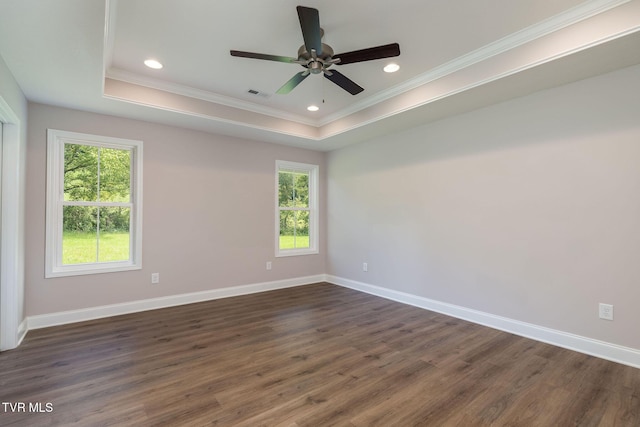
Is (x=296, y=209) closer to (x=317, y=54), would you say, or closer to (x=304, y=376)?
(x=317, y=54)

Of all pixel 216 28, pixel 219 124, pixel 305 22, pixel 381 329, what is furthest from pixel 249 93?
pixel 381 329

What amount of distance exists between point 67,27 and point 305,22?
160cm

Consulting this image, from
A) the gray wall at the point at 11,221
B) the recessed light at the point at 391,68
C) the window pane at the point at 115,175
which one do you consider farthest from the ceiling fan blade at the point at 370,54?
the window pane at the point at 115,175

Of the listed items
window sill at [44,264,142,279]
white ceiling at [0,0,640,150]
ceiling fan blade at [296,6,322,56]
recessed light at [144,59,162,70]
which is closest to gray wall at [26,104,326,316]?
window sill at [44,264,142,279]

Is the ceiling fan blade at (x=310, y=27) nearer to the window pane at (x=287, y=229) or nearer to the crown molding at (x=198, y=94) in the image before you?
the crown molding at (x=198, y=94)

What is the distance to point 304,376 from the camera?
7.59 feet

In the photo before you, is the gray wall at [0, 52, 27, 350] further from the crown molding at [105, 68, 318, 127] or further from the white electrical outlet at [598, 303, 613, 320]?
the white electrical outlet at [598, 303, 613, 320]

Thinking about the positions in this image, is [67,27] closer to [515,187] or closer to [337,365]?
[337,365]

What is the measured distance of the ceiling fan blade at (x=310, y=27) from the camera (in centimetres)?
193

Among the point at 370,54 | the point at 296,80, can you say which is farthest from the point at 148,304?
the point at 370,54

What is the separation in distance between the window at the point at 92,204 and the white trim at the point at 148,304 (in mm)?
460

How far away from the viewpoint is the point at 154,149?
13.1 feet

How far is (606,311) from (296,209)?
421 cm

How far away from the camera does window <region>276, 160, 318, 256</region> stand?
527 cm
